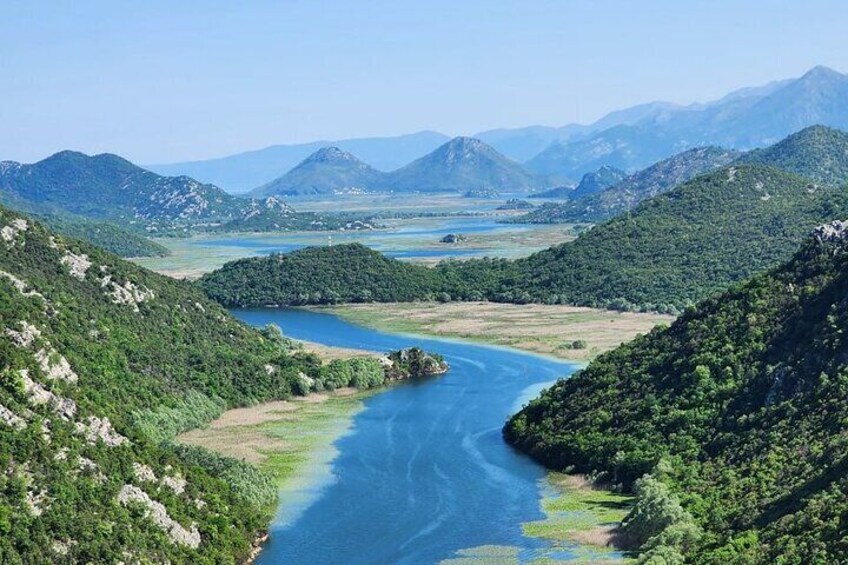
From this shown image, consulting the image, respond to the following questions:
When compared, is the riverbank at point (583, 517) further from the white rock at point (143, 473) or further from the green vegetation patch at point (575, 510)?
the white rock at point (143, 473)

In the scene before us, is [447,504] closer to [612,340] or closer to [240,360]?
[240,360]

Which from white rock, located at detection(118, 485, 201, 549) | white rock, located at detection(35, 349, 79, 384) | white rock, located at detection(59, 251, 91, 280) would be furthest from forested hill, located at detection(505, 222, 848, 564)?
white rock, located at detection(59, 251, 91, 280)

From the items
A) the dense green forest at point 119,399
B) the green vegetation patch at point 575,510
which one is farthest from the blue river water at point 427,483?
the dense green forest at point 119,399

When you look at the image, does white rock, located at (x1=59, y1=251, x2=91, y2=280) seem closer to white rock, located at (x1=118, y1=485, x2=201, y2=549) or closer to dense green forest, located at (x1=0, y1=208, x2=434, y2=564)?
dense green forest, located at (x1=0, y1=208, x2=434, y2=564)

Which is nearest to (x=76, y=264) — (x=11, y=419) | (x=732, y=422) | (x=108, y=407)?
(x=108, y=407)

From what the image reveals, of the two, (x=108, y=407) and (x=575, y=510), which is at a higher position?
(x=108, y=407)

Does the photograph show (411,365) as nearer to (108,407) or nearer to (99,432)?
(108,407)
